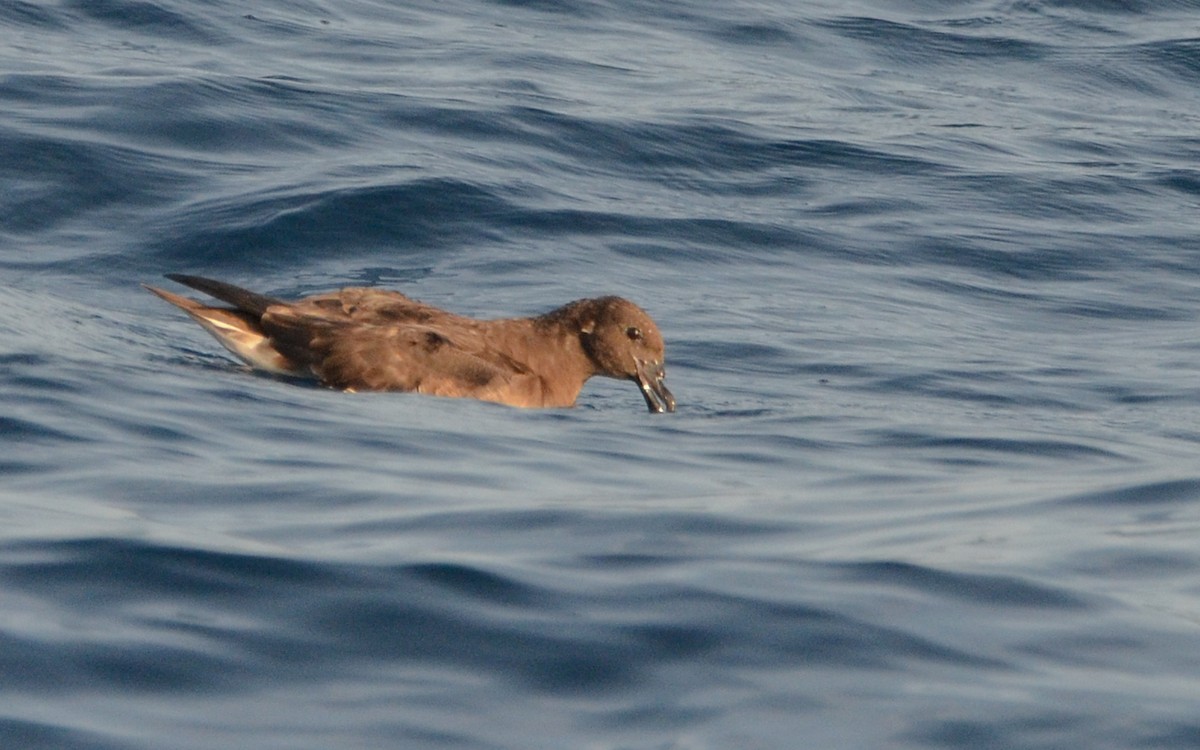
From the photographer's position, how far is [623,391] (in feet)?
33.5

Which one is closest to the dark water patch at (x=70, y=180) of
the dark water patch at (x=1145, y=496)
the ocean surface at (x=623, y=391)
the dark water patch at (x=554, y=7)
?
the ocean surface at (x=623, y=391)

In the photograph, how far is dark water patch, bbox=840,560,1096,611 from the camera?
5.02 metres

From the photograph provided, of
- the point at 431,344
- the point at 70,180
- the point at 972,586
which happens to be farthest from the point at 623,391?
the point at 972,586

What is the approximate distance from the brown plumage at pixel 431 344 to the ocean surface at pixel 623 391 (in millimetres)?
242

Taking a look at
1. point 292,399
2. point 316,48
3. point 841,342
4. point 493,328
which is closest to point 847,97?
point 316,48

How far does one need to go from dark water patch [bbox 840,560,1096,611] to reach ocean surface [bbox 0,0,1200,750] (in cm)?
2

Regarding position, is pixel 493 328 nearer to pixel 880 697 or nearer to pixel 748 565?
pixel 748 565

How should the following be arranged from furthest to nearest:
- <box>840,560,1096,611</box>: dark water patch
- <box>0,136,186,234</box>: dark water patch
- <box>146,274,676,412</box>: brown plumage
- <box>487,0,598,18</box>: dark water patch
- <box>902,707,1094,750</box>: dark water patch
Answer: <box>487,0,598,18</box>: dark water patch
<box>0,136,186,234</box>: dark water patch
<box>146,274,676,412</box>: brown plumage
<box>840,560,1096,611</box>: dark water patch
<box>902,707,1094,750</box>: dark water patch

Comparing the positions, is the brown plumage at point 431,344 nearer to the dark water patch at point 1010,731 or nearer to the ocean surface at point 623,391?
the ocean surface at point 623,391

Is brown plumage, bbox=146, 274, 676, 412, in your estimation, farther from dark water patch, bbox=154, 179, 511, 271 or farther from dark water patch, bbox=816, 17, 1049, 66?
dark water patch, bbox=816, 17, 1049, 66

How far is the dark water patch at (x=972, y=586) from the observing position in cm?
502

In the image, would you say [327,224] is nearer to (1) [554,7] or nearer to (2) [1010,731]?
(1) [554,7]

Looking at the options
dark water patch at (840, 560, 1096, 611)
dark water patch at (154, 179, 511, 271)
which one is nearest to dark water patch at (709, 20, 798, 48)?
dark water patch at (154, 179, 511, 271)

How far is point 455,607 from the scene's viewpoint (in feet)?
15.3
